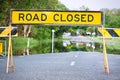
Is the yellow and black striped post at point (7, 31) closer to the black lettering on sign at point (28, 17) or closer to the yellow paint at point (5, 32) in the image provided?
the yellow paint at point (5, 32)

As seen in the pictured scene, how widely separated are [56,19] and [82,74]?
82.2 inches

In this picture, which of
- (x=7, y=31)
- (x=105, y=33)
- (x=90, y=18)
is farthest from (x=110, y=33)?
(x=7, y=31)

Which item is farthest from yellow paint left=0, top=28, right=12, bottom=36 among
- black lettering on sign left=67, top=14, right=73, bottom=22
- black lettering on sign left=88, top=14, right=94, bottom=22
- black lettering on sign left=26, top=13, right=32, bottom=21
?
black lettering on sign left=88, top=14, right=94, bottom=22

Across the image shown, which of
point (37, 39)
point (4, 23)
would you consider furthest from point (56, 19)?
point (37, 39)

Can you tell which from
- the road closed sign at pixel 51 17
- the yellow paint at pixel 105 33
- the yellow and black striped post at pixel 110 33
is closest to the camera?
the road closed sign at pixel 51 17

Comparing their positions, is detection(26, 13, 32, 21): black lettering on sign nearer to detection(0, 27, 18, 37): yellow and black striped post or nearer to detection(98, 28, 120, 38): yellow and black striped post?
detection(0, 27, 18, 37): yellow and black striped post

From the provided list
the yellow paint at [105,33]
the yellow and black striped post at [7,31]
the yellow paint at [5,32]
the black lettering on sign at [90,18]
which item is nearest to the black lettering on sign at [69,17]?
the black lettering on sign at [90,18]

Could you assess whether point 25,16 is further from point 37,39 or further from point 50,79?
point 37,39

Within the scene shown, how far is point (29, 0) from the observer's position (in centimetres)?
2772

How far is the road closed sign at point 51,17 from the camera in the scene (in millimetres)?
13047

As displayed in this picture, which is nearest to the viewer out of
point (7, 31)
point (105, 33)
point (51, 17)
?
point (51, 17)

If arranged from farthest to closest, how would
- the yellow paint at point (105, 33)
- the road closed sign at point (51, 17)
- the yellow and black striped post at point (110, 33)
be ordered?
the yellow and black striped post at point (110, 33) < the yellow paint at point (105, 33) < the road closed sign at point (51, 17)

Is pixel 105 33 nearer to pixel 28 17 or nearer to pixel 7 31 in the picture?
pixel 28 17

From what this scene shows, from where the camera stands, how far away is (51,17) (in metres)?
13.1
